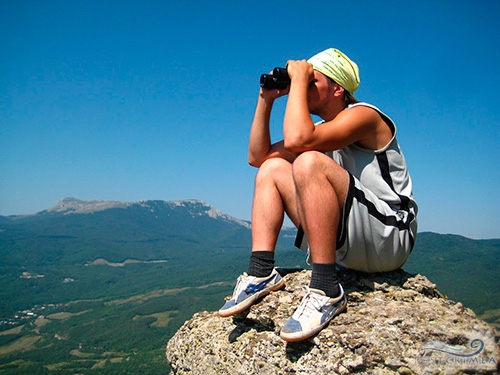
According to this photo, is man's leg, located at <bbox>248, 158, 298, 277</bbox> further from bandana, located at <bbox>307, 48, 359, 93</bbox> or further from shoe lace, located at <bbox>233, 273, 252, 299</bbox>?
bandana, located at <bbox>307, 48, 359, 93</bbox>

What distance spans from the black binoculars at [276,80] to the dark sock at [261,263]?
5.83ft

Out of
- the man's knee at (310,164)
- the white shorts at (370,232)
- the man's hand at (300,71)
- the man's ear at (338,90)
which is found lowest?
the white shorts at (370,232)

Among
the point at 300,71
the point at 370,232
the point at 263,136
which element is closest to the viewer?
the point at 370,232

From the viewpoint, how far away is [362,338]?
313 centimetres

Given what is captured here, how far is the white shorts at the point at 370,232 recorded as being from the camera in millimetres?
3361

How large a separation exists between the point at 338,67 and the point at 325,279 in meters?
2.02

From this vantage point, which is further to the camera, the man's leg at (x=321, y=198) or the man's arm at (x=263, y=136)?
the man's arm at (x=263, y=136)

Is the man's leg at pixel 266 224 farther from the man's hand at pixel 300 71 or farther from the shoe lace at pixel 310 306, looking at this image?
the man's hand at pixel 300 71

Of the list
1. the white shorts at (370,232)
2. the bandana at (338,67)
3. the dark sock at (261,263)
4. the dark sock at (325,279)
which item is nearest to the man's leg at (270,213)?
the dark sock at (261,263)

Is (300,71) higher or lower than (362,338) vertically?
higher

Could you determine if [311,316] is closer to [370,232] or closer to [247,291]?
[247,291]

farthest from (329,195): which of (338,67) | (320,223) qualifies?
(338,67)

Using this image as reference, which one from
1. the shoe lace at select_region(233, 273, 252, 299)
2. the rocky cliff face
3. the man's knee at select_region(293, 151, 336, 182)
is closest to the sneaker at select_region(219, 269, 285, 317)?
the shoe lace at select_region(233, 273, 252, 299)

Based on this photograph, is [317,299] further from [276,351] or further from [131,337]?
[131,337]
